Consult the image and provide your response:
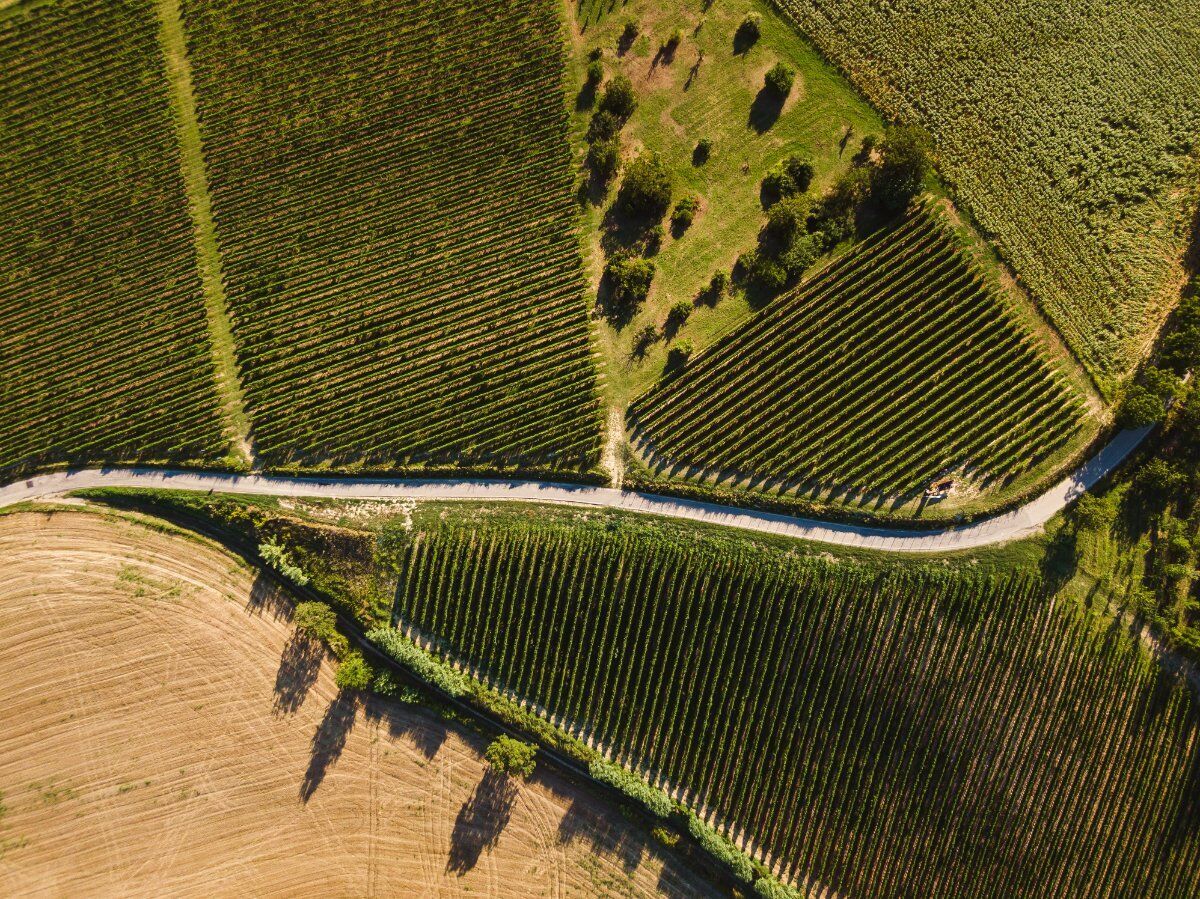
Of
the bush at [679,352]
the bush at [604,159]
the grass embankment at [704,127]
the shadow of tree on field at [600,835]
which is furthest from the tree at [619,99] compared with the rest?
the shadow of tree on field at [600,835]

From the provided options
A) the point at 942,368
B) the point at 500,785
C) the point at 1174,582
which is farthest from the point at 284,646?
the point at 1174,582

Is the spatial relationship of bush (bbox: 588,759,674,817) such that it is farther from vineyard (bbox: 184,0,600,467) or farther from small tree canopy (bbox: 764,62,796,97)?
small tree canopy (bbox: 764,62,796,97)

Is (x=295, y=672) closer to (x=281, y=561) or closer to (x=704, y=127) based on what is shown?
(x=281, y=561)

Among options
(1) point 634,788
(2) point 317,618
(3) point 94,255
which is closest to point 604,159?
(2) point 317,618

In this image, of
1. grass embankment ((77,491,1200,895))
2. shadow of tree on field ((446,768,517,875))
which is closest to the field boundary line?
grass embankment ((77,491,1200,895))

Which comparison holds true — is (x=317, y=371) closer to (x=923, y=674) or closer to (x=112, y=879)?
(x=112, y=879)

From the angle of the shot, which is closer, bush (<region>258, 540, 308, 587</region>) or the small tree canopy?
bush (<region>258, 540, 308, 587</region>)
